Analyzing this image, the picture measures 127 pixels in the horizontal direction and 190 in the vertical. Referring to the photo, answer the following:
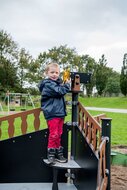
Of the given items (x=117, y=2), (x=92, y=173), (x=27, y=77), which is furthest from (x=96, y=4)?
(x=27, y=77)

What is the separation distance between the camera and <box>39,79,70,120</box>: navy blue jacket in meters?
4.00

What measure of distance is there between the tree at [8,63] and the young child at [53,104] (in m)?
34.3

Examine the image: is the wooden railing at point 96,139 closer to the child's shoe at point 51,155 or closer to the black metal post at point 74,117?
the black metal post at point 74,117

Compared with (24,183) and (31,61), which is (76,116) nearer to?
(24,183)

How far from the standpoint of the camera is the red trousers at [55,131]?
4.12 meters

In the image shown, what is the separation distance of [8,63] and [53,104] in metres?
35.2

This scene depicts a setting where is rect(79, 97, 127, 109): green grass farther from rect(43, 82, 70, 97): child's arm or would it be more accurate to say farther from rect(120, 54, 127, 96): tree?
rect(43, 82, 70, 97): child's arm

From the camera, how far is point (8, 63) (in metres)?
38.6

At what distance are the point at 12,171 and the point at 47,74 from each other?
4.26 ft

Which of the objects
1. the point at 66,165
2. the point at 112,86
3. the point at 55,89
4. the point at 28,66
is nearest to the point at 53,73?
the point at 55,89

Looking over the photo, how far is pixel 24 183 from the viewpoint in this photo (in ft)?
14.4

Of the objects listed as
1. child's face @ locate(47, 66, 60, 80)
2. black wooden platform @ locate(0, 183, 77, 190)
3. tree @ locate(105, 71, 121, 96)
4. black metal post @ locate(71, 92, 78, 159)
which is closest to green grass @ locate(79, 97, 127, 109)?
tree @ locate(105, 71, 121, 96)

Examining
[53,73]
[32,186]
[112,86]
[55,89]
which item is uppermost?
[112,86]

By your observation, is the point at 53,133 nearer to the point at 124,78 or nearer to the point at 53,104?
the point at 53,104
